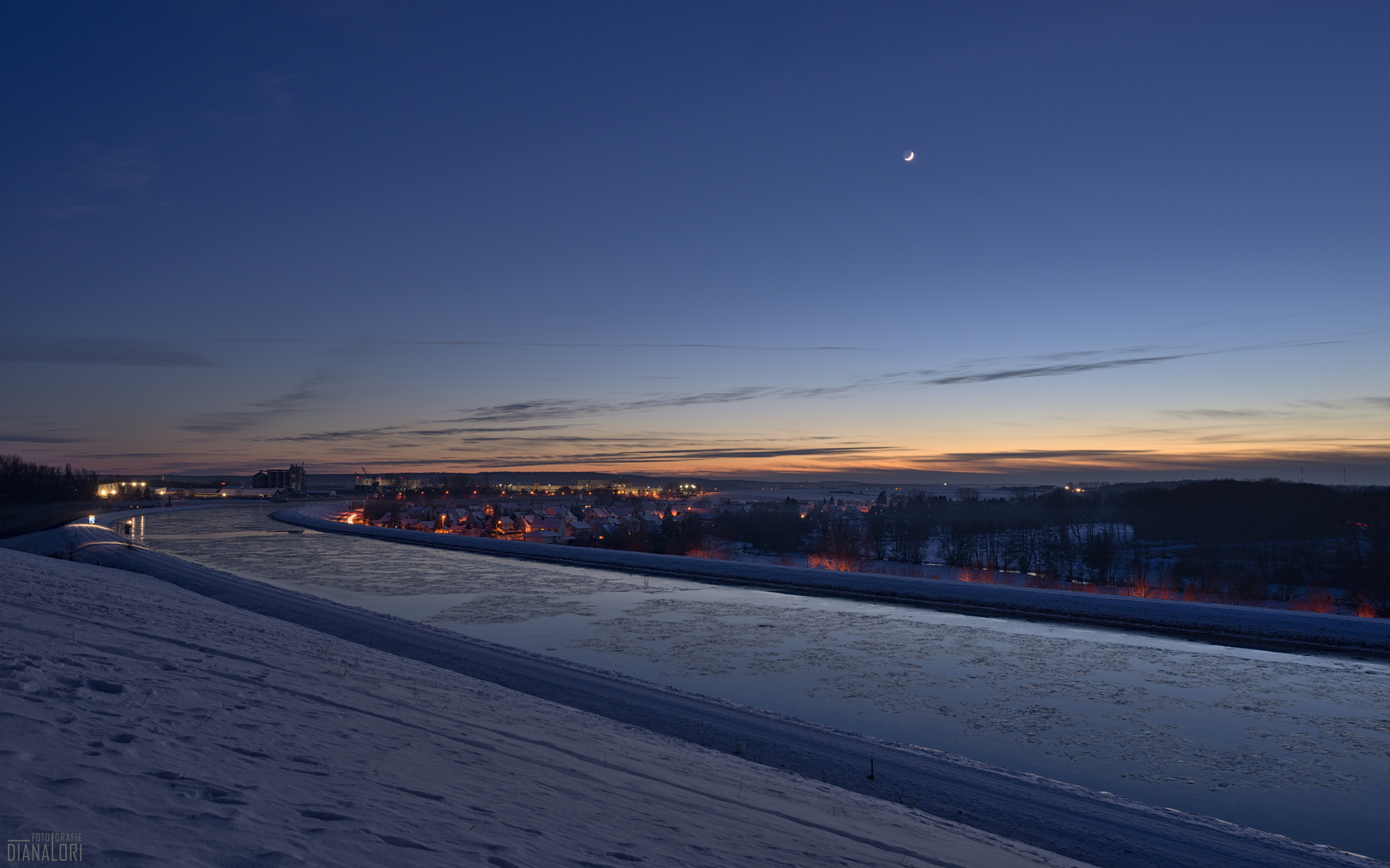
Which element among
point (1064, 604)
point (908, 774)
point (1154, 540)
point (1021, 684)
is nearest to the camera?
point (908, 774)

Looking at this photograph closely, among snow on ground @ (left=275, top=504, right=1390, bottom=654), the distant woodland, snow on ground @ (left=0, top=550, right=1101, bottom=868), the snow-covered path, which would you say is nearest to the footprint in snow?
snow on ground @ (left=0, top=550, right=1101, bottom=868)

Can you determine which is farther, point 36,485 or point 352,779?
point 36,485

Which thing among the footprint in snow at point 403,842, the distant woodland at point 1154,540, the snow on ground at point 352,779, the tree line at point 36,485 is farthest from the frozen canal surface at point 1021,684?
the tree line at point 36,485

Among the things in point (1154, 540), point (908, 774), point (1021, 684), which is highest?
point (908, 774)

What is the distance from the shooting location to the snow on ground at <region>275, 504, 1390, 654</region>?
19250 millimetres

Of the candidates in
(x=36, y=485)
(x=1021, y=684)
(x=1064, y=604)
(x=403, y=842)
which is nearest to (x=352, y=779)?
(x=403, y=842)

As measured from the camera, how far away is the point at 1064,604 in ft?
78.2

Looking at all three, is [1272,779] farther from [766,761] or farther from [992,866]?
[766,761]

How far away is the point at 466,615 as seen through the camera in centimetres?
→ 2122

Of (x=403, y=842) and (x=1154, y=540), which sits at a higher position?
(x=403, y=842)

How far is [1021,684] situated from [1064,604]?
11267 mm

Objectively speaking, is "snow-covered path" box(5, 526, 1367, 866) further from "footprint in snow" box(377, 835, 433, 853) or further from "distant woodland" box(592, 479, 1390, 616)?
"distant woodland" box(592, 479, 1390, 616)

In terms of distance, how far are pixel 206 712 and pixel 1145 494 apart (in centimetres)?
9176

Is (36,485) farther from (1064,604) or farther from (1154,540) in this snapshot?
(1154,540)
